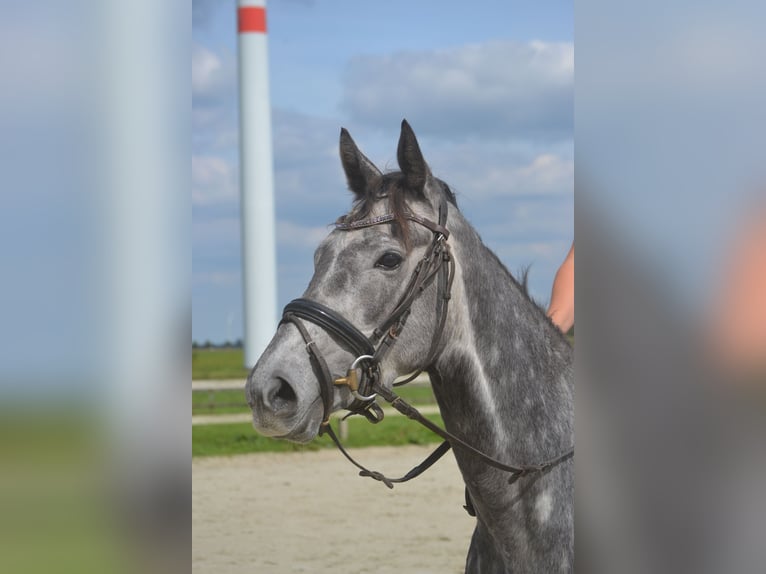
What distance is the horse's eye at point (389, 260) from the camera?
125 inches

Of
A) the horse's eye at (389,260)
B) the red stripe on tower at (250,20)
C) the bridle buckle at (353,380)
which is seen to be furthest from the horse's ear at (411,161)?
the red stripe on tower at (250,20)

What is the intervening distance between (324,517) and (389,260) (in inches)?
322

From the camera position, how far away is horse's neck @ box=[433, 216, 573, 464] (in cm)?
316

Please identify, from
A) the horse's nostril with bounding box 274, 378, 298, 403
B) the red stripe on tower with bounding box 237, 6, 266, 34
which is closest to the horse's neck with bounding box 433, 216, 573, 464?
the horse's nostril with bounding box 274, 378, 298, 403

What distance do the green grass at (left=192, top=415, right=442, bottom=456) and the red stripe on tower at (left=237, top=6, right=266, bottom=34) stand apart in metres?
15.9

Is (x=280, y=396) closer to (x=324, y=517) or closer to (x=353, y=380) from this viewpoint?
(x=353, y=380)

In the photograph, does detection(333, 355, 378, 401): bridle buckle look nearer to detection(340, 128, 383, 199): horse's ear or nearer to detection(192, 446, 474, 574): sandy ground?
detection(340, 128, 383, 199): horse's ear

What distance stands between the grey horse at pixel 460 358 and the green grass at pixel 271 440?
12257 mm

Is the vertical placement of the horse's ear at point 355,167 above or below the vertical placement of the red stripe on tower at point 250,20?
below

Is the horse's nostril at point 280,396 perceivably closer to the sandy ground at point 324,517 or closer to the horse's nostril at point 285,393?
the horse's nostril at point 285,393

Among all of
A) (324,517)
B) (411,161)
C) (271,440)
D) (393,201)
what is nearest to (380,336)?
(393,201)
